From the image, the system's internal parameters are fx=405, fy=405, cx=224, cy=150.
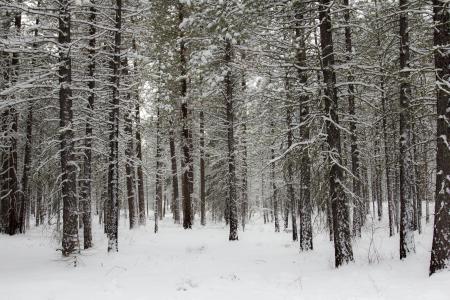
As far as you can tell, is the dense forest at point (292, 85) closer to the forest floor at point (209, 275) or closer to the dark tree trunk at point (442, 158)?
the dark tree trunk at point (442, 158)

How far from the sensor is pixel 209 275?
11102mm

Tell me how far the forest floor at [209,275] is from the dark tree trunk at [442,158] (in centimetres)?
50

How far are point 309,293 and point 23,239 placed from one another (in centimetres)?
1477

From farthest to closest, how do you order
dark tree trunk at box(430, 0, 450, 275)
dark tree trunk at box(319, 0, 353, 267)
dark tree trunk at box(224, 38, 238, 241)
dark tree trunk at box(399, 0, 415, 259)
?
1. dark tree trunk at box(224, 38, 238, 241)
2. dark tree trunk at box(399, 0, 415, 259)
3. dark tree trunk at box(319, 0, 353, 267)
4. dark tree trunk at box(430, 0, 450, 275)

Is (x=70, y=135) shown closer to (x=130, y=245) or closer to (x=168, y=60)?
(x=130, y=245)

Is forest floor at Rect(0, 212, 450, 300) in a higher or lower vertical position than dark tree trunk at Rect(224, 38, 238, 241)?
lower

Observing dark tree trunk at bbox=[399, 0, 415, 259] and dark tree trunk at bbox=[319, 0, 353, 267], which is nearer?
dark tree trunk at bbox=[319, 0, 353, 267]

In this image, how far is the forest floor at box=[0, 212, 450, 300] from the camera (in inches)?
332

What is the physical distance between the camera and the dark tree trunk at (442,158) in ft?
28.7

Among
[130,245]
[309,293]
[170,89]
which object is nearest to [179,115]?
[170,89]

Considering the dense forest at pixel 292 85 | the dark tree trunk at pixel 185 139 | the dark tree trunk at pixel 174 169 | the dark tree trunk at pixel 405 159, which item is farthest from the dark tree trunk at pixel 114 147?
the dark tree trunk at pixel 405 159

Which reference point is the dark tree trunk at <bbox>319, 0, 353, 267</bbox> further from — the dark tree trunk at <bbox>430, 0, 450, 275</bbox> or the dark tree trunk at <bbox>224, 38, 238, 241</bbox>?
the dark tree trunk at <bbox>224, 38, 238, 241</bbox>

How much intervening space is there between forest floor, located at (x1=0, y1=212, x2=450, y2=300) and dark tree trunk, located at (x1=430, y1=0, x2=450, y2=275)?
0.50m

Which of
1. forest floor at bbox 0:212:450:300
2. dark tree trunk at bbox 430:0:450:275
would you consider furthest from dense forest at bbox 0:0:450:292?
forest floor at bbox 0:212:450:300
